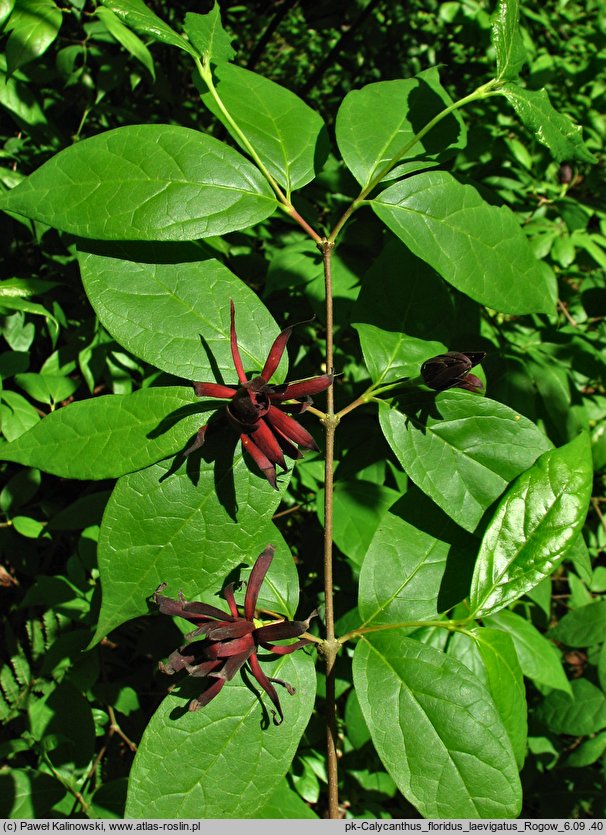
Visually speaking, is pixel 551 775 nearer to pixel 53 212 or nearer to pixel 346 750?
pixel 346 750

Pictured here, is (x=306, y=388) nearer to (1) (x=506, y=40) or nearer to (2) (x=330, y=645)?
(2) (x=330, y=645)

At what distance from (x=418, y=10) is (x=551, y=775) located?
3.01 m

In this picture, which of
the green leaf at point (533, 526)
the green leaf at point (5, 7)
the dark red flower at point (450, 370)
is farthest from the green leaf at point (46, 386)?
the green leaf at point (533, 526)

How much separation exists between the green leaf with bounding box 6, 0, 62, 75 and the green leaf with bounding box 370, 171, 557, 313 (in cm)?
84

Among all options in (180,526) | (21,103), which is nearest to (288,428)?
(180,526)

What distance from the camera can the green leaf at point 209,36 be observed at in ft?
3.51

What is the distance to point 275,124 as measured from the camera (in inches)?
45.5

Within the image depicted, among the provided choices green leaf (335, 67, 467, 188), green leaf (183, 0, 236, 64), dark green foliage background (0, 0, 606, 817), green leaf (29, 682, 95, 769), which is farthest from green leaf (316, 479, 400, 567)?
green leaf (183, 0, 236, 64)

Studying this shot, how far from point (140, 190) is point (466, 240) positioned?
53cm

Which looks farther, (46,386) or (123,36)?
(46,386)

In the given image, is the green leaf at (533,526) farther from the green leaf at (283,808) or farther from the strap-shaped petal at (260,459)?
the green leaf at (283,808)

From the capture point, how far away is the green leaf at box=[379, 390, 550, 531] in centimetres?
101

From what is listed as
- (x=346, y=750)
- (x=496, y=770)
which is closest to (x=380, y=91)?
(x=496, y=770)

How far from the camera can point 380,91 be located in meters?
1.23
